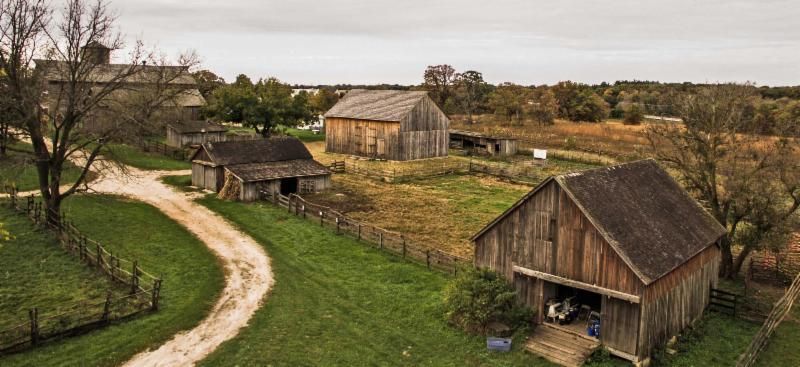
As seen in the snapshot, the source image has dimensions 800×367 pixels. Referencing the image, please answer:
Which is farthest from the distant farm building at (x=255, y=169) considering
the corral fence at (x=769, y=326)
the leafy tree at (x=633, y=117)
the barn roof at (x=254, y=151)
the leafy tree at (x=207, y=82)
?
the leafy tree at (x=633, y=117)

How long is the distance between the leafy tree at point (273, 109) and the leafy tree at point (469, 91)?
125ft

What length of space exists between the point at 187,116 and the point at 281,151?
33218 mm

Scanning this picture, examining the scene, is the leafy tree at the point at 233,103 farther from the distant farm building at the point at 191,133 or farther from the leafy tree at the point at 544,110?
the leafy tree at the point at 544,110

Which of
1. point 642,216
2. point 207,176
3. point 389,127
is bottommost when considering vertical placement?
point 207,176

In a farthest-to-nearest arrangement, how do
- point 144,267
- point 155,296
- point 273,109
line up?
1. point 273,109
2. point 144,267
3. point 155,296

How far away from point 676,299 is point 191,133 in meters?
53.3

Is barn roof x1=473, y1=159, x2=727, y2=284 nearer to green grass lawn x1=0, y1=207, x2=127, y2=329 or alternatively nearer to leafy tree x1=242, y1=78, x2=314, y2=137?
green grass lawn x1=0, y1=207, x2=127, y2=329

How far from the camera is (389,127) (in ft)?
181

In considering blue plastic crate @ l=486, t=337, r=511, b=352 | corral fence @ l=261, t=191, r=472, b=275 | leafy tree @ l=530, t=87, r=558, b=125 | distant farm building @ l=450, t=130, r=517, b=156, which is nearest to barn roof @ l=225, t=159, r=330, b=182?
corral fence @ l=261, t=191, r=472, b=275

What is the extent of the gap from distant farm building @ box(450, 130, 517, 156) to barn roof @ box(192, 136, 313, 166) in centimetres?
2451

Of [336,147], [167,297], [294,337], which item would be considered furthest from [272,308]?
[336,147]

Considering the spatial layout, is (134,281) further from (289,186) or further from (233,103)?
(233,103)

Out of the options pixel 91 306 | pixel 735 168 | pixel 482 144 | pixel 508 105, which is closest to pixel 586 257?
pixel 735 168

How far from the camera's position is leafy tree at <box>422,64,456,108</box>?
106125 millimetres
